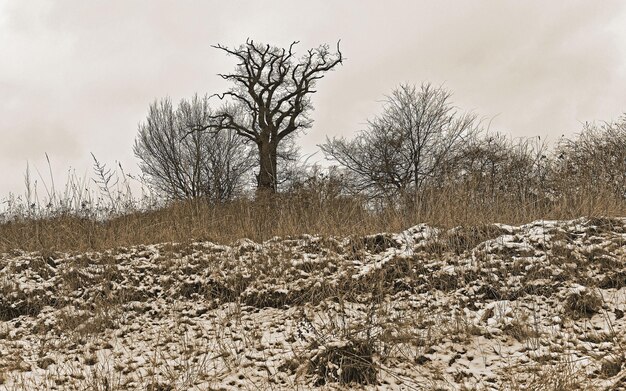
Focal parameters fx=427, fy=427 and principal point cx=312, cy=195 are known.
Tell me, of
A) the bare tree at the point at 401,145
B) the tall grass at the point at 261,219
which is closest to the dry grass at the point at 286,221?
the tall grass at the point at 261,219

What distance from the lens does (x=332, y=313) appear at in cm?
428

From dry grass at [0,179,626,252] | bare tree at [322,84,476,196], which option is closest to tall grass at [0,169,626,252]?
dry grass at [0,179,626,252]

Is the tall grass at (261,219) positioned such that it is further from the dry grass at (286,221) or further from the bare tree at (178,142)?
the bare tree at (178,142)

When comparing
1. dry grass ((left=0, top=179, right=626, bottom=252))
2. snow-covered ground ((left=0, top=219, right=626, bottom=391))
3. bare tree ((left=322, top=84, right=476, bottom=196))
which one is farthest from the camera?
bare tree ((left=322, top=84, right=476, bottom=196))

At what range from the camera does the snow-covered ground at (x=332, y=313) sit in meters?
3.32

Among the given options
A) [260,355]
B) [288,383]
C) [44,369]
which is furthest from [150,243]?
[288,383]

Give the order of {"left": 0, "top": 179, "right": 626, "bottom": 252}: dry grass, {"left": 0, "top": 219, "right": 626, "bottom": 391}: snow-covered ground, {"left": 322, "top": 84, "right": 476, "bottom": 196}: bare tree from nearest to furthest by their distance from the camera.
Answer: {"left": 0, "top": 219, "right": 626, "bottom": 391}: snow-covered ground → {"left": 0, "top": 179, "right": 626, "bottom": 252}: dry grass → {"left": 322, "top": 84, "right": 476, "bottom": 196}: bare tree

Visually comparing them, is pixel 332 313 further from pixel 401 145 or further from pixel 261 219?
pixel 401 145

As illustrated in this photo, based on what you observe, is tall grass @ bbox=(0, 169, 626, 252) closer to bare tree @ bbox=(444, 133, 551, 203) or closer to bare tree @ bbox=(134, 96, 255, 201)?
bare tree @ bbox=(444, 133, 551, 203)

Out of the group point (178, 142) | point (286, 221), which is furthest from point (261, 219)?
point (178, 142)

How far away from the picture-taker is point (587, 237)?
4965 millimetres

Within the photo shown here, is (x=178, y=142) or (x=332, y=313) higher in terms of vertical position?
(x=178, y=142)

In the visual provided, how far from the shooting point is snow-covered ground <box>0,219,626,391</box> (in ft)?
10.9

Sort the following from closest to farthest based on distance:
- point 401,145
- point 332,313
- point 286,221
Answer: point 332,313 < point 286,221 < point 401,145
